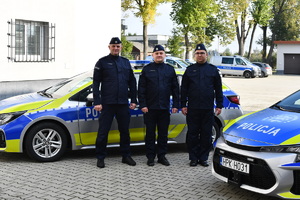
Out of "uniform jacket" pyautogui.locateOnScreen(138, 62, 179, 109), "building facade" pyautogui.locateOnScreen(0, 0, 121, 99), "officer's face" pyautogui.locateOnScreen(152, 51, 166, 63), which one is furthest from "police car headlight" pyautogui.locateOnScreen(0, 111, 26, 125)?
"building facade" pyautogui.locateOnScreen(0, 0, 121, 99)

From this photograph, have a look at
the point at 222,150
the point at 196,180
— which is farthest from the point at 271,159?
the point at 196,180

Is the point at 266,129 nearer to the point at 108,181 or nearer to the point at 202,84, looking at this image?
the point at 202,84

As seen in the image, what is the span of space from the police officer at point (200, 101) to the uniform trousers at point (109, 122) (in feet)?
3.02

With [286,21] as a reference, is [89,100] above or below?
below

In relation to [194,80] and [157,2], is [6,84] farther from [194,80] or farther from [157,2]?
[157,2]

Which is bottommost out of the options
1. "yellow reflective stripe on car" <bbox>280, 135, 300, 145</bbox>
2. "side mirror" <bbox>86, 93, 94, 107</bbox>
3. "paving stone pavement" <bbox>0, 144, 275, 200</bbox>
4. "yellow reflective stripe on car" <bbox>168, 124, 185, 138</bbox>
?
"paving stone pavement" <bbox>0, 144, 275, 200</bbox>

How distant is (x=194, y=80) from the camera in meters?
6.66

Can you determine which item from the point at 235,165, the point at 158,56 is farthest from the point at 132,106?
the point at 235,165

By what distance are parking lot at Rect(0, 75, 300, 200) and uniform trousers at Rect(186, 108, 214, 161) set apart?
0.24 m

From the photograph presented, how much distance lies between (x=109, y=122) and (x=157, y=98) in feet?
2.69

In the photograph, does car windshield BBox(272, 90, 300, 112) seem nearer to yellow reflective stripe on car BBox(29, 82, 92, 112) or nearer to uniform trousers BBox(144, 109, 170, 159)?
uniform trousers BBox(144, 109, 170, 159)

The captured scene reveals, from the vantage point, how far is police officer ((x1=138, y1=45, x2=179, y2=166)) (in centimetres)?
671

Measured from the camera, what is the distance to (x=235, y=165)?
16.2ft

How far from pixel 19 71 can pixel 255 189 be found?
9.89m
